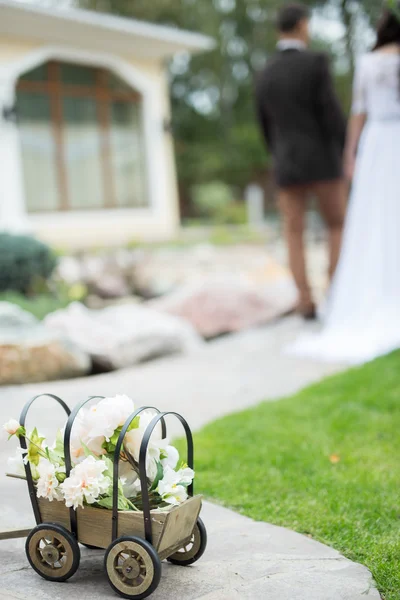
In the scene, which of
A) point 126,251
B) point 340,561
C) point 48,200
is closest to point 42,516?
point 340,561

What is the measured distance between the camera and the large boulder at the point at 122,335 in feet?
16.3

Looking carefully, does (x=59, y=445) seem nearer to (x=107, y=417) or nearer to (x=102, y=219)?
(x=107, y=417)

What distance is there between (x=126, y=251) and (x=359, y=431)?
6468 millimetres

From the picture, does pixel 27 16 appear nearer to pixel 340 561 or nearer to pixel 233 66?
pixel 340 561

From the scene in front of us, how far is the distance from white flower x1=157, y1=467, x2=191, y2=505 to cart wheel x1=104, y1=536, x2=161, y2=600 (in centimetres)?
14

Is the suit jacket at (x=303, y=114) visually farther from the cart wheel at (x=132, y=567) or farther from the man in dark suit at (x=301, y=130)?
the cart wheel at (x=132, y=567)

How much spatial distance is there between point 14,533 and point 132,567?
419mm

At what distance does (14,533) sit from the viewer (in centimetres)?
199

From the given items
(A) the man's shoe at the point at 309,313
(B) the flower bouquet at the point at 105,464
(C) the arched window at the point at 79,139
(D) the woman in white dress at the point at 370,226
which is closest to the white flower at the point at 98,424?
(B) the flower bouquet at the point at 105,464

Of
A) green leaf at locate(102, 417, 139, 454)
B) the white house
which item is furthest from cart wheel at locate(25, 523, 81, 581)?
the white house

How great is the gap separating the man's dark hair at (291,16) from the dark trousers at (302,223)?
1181 mm

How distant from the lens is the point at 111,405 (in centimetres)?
187

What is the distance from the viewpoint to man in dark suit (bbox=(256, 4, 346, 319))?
17.3 feet

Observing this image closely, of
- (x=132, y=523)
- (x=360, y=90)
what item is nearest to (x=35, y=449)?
(x=132, y=523)
